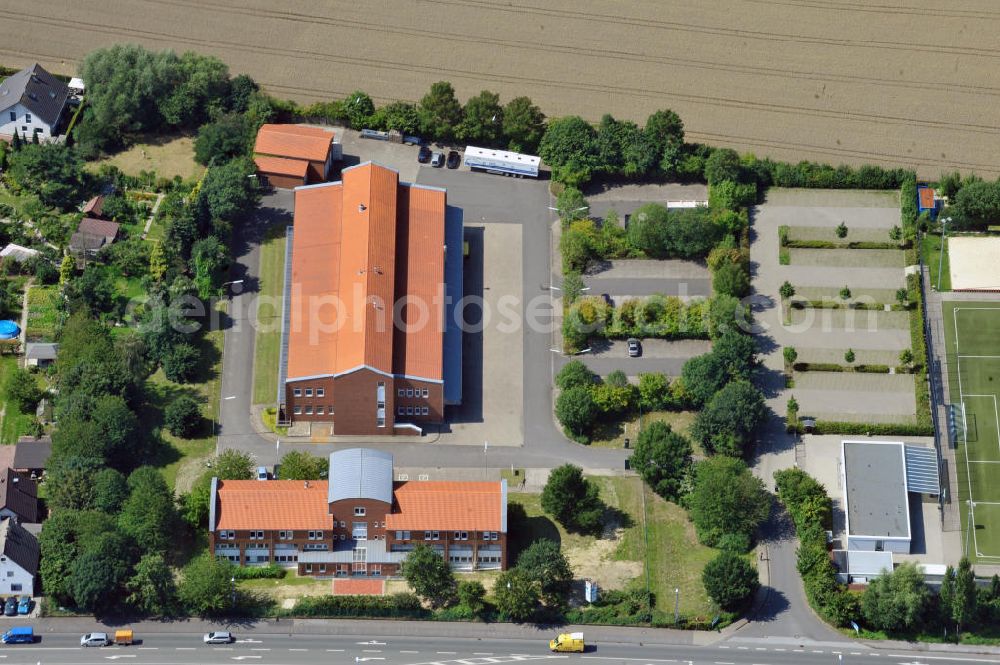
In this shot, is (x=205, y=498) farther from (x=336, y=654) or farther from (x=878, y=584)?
(x=878, y=584)

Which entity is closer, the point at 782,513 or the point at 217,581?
the point at 217,581

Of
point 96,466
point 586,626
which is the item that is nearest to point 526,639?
point 586,626

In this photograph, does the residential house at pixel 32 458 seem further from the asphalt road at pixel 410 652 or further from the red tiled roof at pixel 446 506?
the red tiled roof at pixel 446 506

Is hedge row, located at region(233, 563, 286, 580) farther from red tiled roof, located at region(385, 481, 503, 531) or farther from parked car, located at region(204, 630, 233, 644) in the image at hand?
red tiled roof, located at region(385, 481, 503, 531)

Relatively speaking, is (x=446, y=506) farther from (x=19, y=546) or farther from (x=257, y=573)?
(x=19, y=546)

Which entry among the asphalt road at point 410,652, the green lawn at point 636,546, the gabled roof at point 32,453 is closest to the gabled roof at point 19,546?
the asphalt road at point 410,652

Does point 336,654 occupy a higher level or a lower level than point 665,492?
lower

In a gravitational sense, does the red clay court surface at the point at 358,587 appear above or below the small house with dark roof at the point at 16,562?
below
